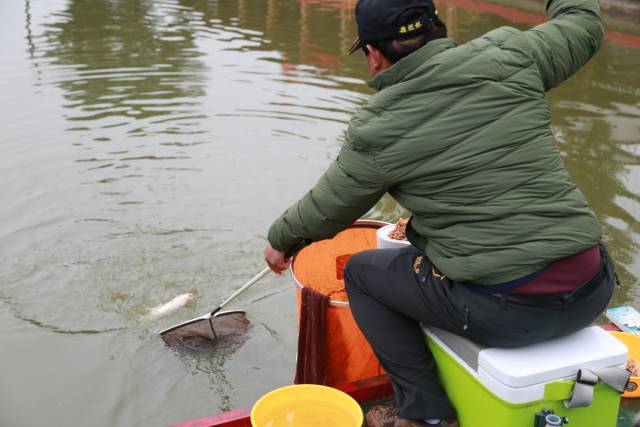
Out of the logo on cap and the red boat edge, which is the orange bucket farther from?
the logo on cap

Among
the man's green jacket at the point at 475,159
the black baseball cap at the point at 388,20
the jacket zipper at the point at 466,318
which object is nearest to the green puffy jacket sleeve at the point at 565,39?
the man's green jacket at the point at 475,159

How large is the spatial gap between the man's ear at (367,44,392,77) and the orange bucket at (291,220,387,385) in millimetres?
1096

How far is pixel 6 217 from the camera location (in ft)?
20.1

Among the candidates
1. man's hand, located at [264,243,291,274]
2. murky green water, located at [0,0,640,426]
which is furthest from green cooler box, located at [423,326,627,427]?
murky green water, located at [0,0,640,426]

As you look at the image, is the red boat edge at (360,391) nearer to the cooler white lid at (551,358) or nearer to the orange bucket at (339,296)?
the orange bucket at (339,296)

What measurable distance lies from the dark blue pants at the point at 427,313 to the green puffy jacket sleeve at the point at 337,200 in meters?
0.27

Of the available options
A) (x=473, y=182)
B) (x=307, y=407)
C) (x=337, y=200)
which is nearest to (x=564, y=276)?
(x=473, y=182)

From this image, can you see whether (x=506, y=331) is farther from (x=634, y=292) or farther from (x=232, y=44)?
(x=232, y=44)

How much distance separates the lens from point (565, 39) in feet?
9.29

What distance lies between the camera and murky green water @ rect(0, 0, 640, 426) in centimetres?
415

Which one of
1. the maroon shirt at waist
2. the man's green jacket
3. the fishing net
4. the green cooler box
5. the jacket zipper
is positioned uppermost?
the man's green jacket

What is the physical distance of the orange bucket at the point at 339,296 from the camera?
10.8 feet

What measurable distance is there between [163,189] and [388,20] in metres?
4.63

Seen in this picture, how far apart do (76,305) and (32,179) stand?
2646mm
